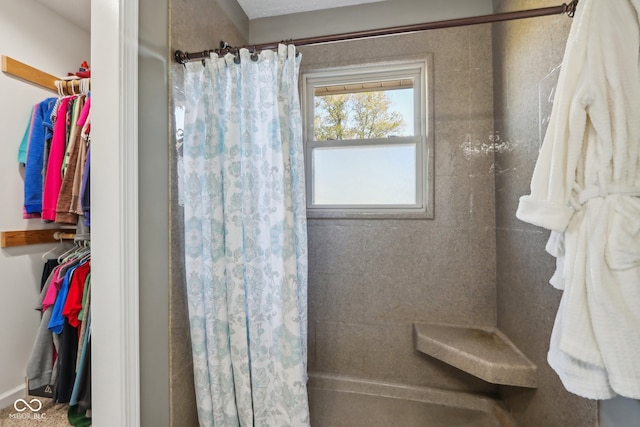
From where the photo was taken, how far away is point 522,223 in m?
1.26

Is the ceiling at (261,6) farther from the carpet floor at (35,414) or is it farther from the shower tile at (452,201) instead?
the carpet floor at (35,414)

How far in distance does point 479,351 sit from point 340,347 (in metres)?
0.82

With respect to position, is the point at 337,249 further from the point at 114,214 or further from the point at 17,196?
the point at 17,196

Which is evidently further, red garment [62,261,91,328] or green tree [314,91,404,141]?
green tree [314,91,404,141]

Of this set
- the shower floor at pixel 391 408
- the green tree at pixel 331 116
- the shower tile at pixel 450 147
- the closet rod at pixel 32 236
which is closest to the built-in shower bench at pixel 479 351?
the shower floor at pixel 391 408

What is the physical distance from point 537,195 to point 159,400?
5.28 ft

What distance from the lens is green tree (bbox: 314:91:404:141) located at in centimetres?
174

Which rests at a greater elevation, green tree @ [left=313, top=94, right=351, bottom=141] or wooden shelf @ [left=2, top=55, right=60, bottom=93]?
wooden shelf @ [left=2, top=55, right=60, bottom=93]

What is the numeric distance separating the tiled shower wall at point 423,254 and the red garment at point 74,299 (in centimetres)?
126

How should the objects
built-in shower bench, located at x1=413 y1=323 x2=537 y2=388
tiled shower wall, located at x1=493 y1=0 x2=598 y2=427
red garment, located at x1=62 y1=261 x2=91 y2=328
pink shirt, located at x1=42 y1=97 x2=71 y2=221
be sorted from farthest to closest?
pink shirt, located at x1=42 y1=97 x2=71 y2=221 < red garment, located at x1=62 y1=261 x2=91 y2=328 < built-in shower bench, located at x1=413 y1=323 x2=537 y2=388 < tiled shower wall, located at x1=493 y1=0 x2=598 y2=427

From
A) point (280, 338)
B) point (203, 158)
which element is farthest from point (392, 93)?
point (280, 338)

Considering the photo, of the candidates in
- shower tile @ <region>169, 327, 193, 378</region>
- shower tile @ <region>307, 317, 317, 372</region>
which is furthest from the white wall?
shower tile @ <region>307, 317, 317, 372</region>

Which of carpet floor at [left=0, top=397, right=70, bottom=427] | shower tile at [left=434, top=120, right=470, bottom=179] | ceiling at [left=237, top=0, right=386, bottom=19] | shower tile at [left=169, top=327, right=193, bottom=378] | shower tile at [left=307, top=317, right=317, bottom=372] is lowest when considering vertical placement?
carpet floor at [left=0, top=397, right=70, bottom=427]

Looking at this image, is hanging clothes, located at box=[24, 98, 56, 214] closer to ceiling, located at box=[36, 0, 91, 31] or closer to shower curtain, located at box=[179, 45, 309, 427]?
ceiling, located at box=[36, 0, 91, 31]
